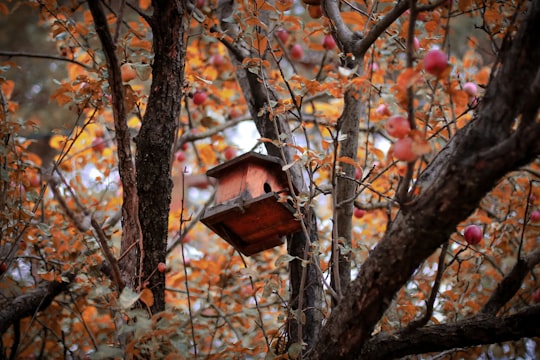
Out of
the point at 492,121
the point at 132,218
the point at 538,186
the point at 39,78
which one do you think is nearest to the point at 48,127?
the point at 39,78

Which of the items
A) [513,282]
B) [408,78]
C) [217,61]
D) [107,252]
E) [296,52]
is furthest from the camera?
[296,52]

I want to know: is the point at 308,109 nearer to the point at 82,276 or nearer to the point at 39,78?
the point at 39,78

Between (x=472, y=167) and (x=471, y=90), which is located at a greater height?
(x=471, y=90)

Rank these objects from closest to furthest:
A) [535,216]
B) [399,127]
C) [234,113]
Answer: [399,127] < [535,216] < [234,113]

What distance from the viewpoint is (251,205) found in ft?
7.37

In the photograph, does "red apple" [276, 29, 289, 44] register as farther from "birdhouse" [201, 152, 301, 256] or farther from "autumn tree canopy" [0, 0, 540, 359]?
"birdhouse" [201, 152, 301, 256]

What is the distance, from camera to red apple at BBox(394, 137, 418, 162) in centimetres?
149

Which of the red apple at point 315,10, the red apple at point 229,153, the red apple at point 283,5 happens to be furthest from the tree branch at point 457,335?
the red apple at point 229,153

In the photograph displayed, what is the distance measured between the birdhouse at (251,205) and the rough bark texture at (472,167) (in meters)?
0.61

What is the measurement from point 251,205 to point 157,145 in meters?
0.44

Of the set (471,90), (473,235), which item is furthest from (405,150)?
(471,90)

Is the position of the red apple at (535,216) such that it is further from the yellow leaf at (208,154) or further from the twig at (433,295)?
the yellow leaf at (208,154)

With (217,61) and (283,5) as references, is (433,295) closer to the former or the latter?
(283,5)

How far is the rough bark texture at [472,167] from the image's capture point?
1482 mm
